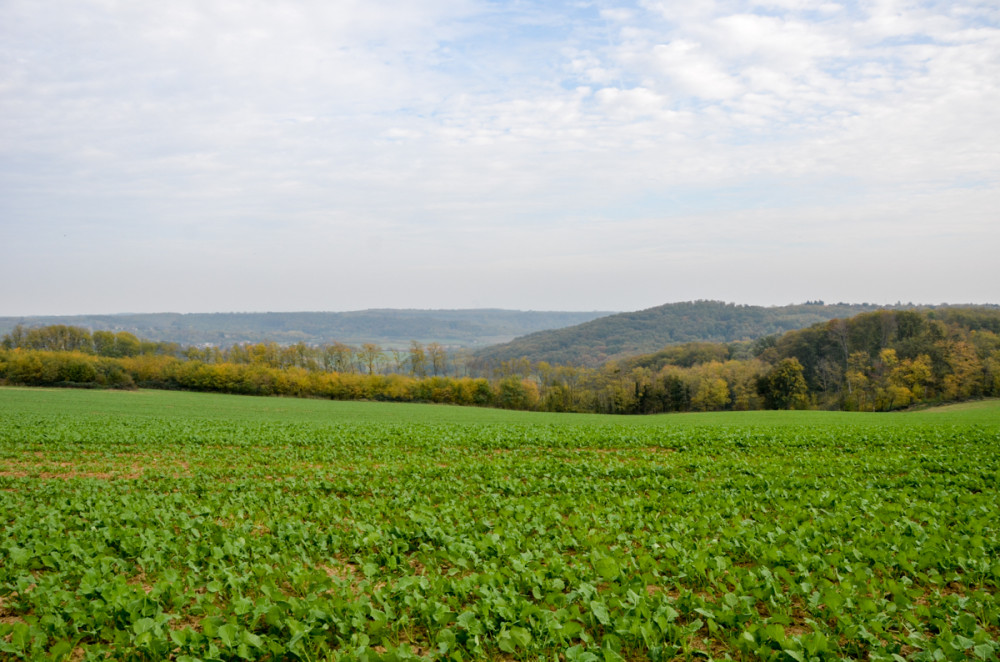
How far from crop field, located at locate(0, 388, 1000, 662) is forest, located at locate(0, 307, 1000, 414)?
2489 inches

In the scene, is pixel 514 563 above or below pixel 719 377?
above

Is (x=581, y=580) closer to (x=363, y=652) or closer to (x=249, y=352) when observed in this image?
(x=363, y=652)

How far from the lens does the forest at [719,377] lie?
64.9m

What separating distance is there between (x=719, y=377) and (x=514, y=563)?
77.0 m

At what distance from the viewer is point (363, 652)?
14.9 feet

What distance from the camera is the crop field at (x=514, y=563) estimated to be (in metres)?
4.77

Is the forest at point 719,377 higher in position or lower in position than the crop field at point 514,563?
lower

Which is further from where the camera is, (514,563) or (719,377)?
(719,377)

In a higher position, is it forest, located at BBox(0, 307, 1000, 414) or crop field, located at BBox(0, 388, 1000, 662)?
crop field, located at BBox(0, 388, 1000, 662)

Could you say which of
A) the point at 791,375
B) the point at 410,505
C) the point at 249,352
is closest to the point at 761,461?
the point at 410,505

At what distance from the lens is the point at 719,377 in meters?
76.4

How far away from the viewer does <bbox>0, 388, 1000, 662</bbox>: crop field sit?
4766 millimetres

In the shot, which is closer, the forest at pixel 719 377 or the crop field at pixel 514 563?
the crop field at pixel 514 563

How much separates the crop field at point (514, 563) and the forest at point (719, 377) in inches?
2489
